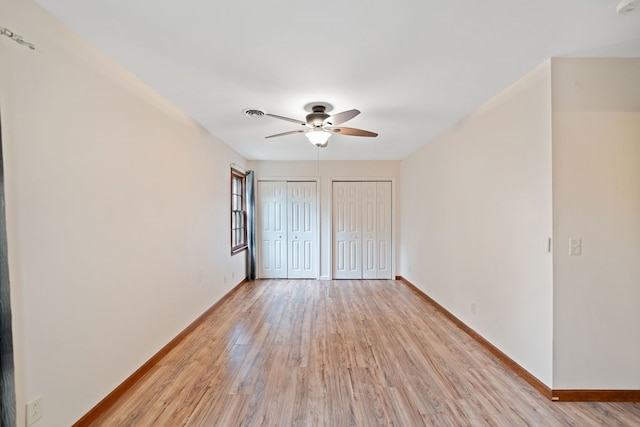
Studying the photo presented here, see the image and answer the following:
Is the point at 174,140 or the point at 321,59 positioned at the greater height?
the point at 321,59

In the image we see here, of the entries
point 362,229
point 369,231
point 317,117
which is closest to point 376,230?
point 369,231

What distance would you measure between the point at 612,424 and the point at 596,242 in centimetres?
115

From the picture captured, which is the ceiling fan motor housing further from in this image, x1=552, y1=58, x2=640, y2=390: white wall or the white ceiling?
x1=552, y1=58, x2=640, y2=390: white wall

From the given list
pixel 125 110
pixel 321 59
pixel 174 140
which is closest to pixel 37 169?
pixel 125 110

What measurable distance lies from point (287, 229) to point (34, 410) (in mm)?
4189

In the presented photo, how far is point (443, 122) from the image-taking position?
3.16m

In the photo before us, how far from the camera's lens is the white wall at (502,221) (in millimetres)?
1981

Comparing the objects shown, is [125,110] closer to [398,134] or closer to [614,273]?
[398,134]

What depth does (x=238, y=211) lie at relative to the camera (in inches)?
198

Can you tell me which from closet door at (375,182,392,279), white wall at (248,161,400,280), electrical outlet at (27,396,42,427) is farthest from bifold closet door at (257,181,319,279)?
electrical outlet at (27,396,42,427)

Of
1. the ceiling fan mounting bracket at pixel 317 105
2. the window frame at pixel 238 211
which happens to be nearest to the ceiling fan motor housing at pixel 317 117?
the ceiling fan mounting bracket at pixel 317 105

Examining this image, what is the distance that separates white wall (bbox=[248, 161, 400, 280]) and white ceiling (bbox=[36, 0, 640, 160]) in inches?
107

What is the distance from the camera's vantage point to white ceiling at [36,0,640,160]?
1.41 metres

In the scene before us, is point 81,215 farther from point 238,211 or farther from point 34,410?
point 238,211
